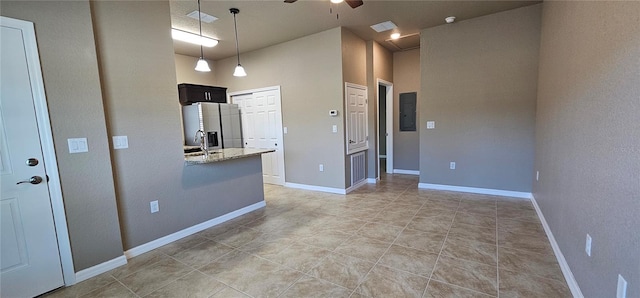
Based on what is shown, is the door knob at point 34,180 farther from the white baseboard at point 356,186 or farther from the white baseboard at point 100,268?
the white baseboard at point 356,186

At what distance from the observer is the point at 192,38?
4383mm

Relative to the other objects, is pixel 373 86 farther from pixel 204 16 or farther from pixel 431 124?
pixel 204 16

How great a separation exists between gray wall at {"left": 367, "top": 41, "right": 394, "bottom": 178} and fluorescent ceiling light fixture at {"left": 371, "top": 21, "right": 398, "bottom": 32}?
0.62 metres

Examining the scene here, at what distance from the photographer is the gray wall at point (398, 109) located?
19.0 feet

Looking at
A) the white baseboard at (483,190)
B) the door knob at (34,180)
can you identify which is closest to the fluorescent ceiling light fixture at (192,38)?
the door knob at (34,180)

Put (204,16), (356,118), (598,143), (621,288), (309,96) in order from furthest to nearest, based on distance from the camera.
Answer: (356,118) < (309,96) < (204,16) < (598,143) < (621,288)

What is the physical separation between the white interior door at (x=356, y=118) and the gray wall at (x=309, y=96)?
0.71ft

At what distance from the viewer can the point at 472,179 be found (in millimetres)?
4355

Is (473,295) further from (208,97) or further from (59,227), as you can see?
(208,97)

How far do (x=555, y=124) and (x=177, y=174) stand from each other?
12.8 ft

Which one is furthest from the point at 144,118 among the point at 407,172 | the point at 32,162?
the point at 407,172

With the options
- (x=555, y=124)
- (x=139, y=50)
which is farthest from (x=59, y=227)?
(x=555, y=124)

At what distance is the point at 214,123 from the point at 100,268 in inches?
134

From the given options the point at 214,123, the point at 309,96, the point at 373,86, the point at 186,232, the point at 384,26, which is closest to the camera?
the point at 186,232
